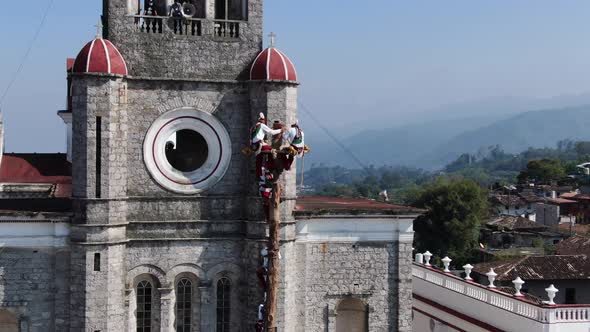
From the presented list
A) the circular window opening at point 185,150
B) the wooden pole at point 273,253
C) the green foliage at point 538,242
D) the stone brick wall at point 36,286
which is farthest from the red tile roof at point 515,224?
the wooden pole at point 273,253

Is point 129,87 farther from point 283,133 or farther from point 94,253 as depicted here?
point 283,133

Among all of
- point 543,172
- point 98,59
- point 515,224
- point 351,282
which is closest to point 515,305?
Result: point 351,282

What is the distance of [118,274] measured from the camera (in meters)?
24.1

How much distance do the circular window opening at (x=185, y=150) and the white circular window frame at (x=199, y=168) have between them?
127 cm

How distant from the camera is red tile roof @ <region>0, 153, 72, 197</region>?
31234 millimetres

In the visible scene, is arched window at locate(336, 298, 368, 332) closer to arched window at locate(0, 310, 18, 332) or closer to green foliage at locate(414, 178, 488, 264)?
arched window at locate(0, 310, 18, 332)

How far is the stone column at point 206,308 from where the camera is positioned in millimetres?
25297

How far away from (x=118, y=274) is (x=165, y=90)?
565 cm

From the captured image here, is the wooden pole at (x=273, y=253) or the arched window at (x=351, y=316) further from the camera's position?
the arched window at (x=351, y=316)

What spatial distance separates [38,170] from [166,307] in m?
10.4

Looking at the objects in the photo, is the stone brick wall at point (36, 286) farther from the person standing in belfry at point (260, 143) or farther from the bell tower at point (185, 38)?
the person standing in belfry at point (260, 143)

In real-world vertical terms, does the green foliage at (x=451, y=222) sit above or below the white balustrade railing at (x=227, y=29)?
below

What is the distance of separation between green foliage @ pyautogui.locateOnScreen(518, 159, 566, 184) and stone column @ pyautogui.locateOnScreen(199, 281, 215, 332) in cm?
10940

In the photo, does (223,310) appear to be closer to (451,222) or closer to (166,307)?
(166,307)
